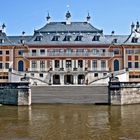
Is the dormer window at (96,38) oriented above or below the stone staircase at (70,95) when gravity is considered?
above

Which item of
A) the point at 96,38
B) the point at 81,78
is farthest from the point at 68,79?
the point at 96,38

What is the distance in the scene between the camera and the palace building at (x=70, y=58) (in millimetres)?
55906

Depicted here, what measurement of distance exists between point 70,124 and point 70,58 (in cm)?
3248

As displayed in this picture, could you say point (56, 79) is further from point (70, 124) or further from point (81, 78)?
point (70, 124)

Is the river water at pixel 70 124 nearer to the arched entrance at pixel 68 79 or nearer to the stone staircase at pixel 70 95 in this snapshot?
the stone staircase at pixel 70 95

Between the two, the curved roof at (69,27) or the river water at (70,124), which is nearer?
the river water at (70,124)

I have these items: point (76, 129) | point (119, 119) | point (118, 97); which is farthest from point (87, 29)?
point (76, 129)

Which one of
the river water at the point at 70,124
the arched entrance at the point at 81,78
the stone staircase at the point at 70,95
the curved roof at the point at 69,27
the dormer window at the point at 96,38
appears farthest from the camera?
the curved roof at the point at 69,27

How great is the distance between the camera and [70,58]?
187ft

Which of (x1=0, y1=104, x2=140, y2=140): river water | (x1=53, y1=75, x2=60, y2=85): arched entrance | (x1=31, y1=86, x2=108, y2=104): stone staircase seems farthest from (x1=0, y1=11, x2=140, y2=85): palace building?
(x1=0, y1=104, x2=140, y2=140): river water

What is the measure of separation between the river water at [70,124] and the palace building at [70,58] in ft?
71.8

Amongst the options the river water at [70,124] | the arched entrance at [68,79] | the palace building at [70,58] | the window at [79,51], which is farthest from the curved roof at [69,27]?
the river water at [70,124]

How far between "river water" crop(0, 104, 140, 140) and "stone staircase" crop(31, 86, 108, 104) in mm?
5494

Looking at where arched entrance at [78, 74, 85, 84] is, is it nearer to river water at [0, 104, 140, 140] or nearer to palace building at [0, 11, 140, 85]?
palace building at [0, 11, 140, 85]
